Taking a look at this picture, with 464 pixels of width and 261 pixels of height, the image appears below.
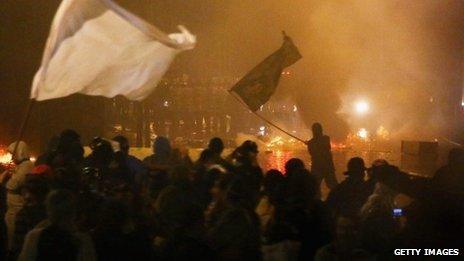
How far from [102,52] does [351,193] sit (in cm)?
250

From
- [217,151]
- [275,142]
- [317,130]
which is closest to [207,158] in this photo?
[217,151]

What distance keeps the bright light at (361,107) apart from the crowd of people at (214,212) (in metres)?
28.4

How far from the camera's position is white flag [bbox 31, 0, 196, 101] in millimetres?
5055

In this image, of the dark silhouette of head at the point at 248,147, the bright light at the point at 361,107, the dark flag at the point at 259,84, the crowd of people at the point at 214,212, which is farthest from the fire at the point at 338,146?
the crowd of people at the point at 214,212

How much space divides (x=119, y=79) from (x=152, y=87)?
345 mm

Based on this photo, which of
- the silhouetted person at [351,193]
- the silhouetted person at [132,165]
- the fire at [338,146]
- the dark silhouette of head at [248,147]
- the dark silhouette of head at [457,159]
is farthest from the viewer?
the fire at [338,146]

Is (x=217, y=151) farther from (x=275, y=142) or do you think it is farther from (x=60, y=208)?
(x=275, y=142)

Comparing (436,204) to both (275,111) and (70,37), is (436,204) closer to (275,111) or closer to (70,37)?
(70,37)

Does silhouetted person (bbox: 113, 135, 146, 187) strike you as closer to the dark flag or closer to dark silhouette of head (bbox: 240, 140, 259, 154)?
dark silhouette of head (bbox: 240, 140, 259, 154)

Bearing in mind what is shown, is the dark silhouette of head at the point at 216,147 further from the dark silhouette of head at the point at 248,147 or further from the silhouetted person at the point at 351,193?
the silhouetted person at the point at 351,193

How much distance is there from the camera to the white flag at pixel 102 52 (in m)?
5.05

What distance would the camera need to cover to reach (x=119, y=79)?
229 inches

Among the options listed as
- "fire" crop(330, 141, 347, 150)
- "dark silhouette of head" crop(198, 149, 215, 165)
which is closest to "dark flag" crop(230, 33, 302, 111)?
"dark silhouette of head" crop(198, 149, 215, 165)

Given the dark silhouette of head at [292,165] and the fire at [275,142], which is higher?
the fire at [275,142]
